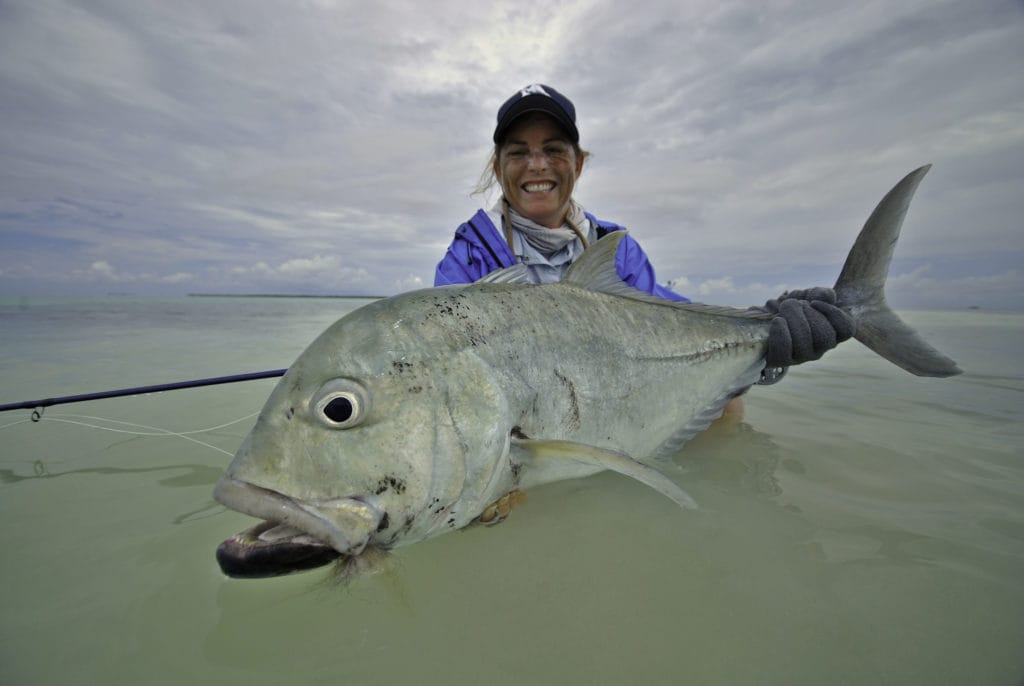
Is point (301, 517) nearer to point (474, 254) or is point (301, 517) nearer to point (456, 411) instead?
point (456, 411)

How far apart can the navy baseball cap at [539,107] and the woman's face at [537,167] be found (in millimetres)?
105

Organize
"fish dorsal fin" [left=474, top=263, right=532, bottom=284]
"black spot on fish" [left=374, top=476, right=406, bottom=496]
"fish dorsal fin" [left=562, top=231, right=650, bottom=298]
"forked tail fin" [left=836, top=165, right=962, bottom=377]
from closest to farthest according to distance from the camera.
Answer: "black spot on fish" [left=374, top=476, right=406, bottom=496] < "fish dorsal fin" [left=474, top=263, right=532, bottom=284] < "fish dorsal fin" [left=562, top=231, right=650, bottom=298] < "forked tail fin" [left=836, top=165, right=962, bottom=377]

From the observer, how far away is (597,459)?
4.93 feet

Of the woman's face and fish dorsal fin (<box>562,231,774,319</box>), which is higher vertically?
the woman's face

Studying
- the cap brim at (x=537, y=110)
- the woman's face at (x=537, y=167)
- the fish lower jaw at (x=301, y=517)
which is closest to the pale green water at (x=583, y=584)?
the fish lower jaw at (x=301, y=517)

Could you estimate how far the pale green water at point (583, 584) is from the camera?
1.36 metres

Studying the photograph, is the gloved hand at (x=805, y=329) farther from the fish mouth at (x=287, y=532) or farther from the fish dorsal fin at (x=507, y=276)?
the fish mouth at (x=287, y=532)

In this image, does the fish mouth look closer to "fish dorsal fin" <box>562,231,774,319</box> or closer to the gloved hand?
"fish dorsal fin" <box>562,231,774,319</box>

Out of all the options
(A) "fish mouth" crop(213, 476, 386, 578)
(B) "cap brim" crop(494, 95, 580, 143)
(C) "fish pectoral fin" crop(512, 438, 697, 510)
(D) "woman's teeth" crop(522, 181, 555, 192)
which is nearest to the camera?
(A) "fish mouth" crop(213, 476, 386, 578)

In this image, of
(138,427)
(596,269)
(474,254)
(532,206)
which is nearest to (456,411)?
(596,269)

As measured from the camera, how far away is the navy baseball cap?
3150 millimetres

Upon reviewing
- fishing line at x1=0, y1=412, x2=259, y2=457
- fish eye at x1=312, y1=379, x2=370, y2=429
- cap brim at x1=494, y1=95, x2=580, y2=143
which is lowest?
fishing line at x1=0, y1=412, x2=259, y2=457

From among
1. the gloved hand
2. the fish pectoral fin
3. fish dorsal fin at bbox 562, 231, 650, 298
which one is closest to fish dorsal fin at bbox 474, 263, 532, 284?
fish dorsal fin at bbox 562, 231, 650, 298

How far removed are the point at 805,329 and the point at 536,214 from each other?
7.08ft
